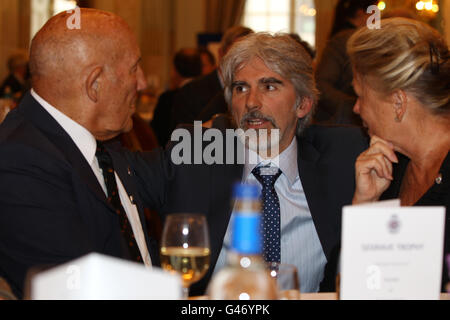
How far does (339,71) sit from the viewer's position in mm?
4184

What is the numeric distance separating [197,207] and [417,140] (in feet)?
2.75

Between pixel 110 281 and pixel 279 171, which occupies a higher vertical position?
pixel 110 281

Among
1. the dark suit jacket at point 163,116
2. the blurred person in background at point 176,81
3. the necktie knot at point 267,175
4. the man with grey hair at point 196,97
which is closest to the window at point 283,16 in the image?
the blurred person in background at point 176,81

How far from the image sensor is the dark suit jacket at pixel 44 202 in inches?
71.2

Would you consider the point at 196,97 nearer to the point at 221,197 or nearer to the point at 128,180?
the point at 221,197

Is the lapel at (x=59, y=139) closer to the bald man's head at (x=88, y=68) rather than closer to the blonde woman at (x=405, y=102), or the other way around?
the bald man's head at (x=88, y=68)

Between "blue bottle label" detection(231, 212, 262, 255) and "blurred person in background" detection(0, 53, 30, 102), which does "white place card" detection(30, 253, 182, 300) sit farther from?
"blurred person in background" detection(0, 53, 30, 102)

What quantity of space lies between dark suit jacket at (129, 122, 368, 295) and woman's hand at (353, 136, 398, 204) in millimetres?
225

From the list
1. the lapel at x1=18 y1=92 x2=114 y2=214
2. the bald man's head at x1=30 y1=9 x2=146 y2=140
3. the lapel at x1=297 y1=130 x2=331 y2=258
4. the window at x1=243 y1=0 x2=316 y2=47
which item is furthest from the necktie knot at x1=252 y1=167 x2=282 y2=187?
the window at x1=243 y1=0 x2=316 y2=47

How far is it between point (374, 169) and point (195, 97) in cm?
267

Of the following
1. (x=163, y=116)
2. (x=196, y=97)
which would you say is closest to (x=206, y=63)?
(x=163, y=116)
